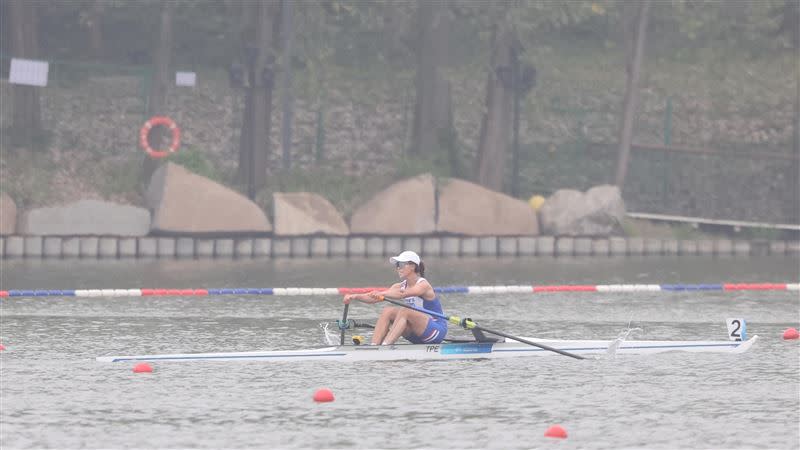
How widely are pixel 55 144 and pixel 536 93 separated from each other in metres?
11.8

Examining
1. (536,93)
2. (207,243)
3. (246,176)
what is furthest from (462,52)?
(207,243)

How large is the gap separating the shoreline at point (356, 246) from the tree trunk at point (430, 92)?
15.4 ft

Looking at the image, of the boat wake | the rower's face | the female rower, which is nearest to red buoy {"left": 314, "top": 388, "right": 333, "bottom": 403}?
the female rower

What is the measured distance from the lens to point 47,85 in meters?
43.4

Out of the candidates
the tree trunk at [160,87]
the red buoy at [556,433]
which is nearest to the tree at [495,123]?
the tree trunk at [160,87]

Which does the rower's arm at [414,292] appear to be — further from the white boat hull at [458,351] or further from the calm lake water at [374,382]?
the calm lake water at [374,382]

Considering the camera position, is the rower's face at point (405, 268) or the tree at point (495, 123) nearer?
the rower's face at point (405, 268)

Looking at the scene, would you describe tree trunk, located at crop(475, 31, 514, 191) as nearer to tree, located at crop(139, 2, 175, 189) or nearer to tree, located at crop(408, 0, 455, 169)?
tree, located at crop(408, 0, 455, 169)

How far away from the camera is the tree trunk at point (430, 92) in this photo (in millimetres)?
41219

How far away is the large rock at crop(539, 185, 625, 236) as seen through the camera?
38750mm

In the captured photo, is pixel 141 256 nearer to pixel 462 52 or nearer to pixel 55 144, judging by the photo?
pixel 55 144

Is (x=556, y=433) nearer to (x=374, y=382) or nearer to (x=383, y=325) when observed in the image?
(x=374, y=382)

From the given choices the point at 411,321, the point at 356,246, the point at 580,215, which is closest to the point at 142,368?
the point at 411,321

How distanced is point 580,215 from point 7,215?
478 inches
